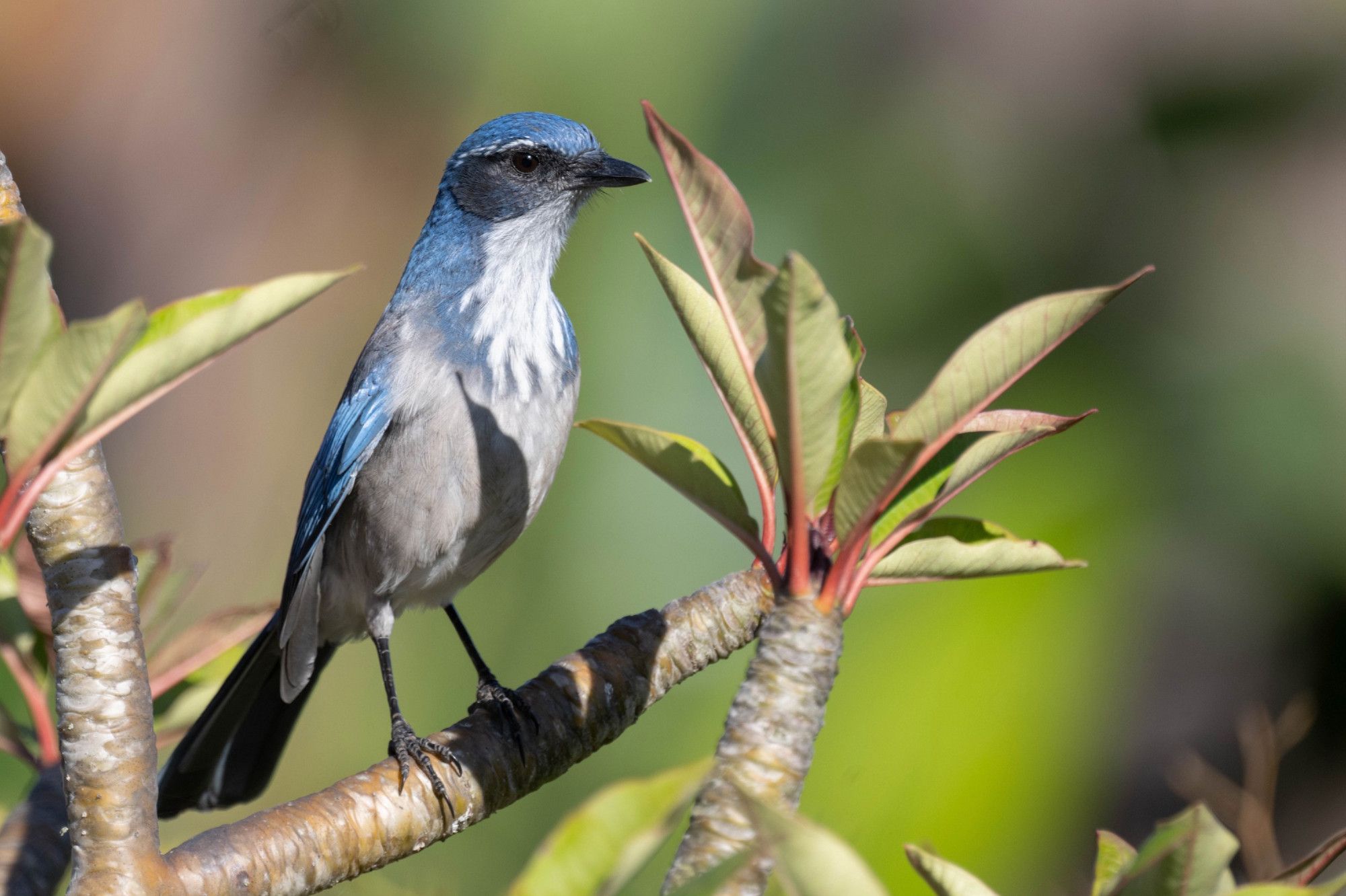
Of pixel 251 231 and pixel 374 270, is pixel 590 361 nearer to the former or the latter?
pixel 374 270

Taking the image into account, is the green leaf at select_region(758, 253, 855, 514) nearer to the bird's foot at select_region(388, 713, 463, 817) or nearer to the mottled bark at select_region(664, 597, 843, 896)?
the mottled bark at select_region(664, 597, 843, 896)

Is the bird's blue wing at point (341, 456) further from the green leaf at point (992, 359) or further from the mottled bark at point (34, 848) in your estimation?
the green leaf at point (992, 359)

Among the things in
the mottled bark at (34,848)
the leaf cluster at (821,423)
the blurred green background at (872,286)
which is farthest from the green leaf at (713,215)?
the blurred green background at (872,286)

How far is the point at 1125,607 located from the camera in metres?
4.90

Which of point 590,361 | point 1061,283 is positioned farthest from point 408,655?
point 1061,283

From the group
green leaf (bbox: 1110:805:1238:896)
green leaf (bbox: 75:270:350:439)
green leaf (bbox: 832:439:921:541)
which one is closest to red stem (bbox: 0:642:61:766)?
green leaf (bbox: 75:270:350:439)

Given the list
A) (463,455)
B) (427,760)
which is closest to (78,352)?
(427,760)

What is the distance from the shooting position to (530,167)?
3.51 metres

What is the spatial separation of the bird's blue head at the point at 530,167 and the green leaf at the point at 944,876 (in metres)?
2.53

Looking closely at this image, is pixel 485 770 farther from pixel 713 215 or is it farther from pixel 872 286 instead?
pixel 872 286

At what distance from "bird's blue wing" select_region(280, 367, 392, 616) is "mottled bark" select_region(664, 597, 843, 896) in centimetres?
179

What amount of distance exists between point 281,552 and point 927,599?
3.17 m

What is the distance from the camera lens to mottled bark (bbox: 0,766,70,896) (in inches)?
70.0

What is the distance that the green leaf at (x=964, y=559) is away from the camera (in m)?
1.51
